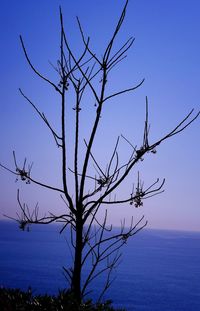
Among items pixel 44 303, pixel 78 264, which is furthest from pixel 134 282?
pixel 78 264

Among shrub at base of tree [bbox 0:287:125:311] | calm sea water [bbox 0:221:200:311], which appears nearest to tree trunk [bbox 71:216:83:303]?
shrub at base of tree [bbox 0:287:125:311]

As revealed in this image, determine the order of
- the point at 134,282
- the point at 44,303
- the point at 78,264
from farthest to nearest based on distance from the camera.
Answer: the point at 134,282 < the point at 44,303 < the point at 78,264

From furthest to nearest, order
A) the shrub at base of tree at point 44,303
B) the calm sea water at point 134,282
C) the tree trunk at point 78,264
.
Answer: the calm sea water at point 134,282
the shrub at base of tree at point 44,303
the tree trunk at point 78,264

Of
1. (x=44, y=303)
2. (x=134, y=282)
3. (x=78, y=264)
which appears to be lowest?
(x=134, y=282)

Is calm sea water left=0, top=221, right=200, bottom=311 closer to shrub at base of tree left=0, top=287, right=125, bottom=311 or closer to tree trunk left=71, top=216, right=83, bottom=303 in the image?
shrub at base of tree left=0, top=287, right=125, bottom=311

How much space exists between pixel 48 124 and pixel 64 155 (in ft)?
1.42

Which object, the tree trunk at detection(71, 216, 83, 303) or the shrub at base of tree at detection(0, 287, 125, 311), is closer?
the tree trunk at detection(71, 216, 83, 303)

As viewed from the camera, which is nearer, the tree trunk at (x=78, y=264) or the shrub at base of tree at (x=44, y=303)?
the tree trunk at (x=78, y=264)

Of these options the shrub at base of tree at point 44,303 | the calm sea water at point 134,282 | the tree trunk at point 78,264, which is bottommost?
the calm sea water at point 134,282

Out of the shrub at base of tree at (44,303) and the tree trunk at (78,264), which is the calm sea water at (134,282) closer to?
the shrub at base of tree at (44,303)

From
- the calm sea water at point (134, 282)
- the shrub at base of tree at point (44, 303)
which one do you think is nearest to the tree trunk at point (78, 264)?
the shrub at base of tree at point (44, 303)

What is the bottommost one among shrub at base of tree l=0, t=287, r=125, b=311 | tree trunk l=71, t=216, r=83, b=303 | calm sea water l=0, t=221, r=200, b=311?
calm sea water l=0, t=221, r=200, b=311

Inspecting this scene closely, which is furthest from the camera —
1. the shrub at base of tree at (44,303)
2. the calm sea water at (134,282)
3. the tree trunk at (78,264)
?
the calm sea water at (134,282)

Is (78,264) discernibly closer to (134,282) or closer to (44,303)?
(44,303)
